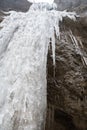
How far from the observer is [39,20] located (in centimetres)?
562

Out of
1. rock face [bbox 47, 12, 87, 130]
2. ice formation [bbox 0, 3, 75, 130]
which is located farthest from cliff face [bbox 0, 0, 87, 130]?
ice formation [bbox 0, 3, 75, 130]

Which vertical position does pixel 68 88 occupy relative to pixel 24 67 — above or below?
below

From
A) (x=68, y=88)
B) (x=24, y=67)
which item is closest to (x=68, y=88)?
(x=68, y=88)

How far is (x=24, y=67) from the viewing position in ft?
13.0

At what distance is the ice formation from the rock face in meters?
0.35

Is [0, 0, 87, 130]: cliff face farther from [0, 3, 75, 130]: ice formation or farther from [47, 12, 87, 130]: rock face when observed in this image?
[0, 3, 75, 130]: ice formation

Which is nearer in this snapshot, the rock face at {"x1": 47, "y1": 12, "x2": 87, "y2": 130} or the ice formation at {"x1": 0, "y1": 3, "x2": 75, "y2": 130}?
the ice formation at {"x1": 0, "y1": 3, "x2": 75, "y2": 130}

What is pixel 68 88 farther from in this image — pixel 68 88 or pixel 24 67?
pixel 24 67

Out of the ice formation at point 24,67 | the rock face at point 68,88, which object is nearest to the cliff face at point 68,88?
the rock face at point 68,88

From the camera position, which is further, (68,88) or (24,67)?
(68,88)

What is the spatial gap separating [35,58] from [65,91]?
3.27 feet

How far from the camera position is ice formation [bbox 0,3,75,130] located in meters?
3.18

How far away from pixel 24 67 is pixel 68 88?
1221 mm

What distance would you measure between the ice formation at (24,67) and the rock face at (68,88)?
0.35m
